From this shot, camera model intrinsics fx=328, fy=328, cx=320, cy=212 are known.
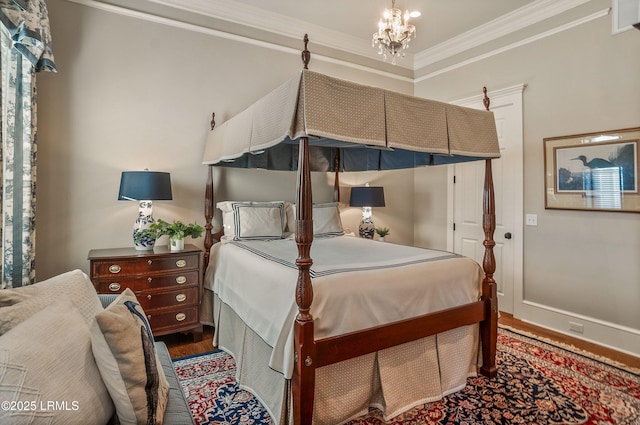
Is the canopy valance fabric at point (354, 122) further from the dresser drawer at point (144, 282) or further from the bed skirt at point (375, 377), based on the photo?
the bed skirt at point (375, 377)

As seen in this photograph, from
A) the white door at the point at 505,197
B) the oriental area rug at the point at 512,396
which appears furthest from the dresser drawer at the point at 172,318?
the white door at the point at 505,197

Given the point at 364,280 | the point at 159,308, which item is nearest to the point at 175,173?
the point at 159,308

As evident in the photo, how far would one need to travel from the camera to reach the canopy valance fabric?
5.33 ft

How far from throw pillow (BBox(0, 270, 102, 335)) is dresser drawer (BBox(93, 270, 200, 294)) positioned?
1.31 m

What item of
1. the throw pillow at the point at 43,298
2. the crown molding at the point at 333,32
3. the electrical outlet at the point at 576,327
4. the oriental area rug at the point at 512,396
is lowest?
the oriental area rug at the point at 512,396

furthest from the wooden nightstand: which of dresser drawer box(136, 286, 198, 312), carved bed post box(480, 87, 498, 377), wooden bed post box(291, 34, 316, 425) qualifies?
carved bed post box(480, 87, 498, 377)

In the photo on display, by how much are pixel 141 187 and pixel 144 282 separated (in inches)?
31.4

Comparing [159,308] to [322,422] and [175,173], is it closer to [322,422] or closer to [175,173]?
[175,173]

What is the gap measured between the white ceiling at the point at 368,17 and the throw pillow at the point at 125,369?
11.1 feet

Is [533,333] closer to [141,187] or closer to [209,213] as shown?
[209,213]

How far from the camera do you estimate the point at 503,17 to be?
370 centimetres

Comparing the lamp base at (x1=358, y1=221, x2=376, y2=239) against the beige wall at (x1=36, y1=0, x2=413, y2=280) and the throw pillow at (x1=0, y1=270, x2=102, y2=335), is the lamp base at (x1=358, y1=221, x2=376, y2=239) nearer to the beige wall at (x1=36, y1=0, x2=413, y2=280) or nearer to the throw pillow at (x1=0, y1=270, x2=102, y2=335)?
the beige wall at (x1=36, y1=0, x2=413, y2=280)

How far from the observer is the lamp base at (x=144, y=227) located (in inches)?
113

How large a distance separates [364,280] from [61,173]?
2.77 m
